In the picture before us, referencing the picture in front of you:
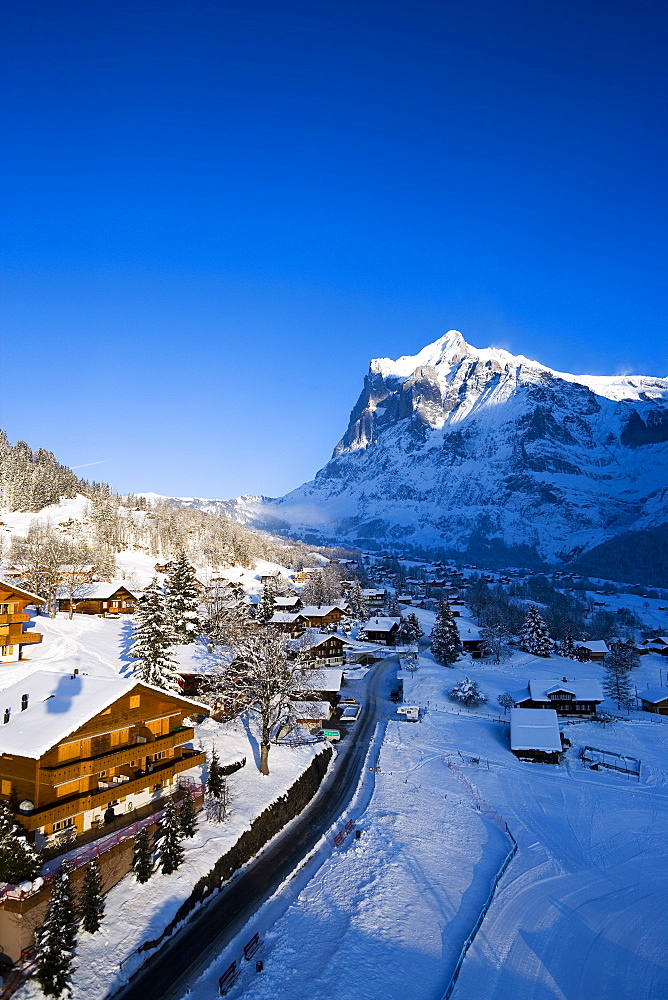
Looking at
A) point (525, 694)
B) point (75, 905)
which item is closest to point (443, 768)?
point (525, 694)

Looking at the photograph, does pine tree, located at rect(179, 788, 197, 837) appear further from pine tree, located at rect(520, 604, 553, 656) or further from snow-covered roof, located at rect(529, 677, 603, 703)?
pine tree, located at rect(520, 604, 553, 656)

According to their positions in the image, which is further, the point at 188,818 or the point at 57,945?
the point at 188,818

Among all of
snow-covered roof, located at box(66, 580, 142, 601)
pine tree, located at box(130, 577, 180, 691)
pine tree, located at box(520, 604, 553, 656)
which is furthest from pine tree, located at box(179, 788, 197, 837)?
pine tree, located at box(520, 604, 553, 656)

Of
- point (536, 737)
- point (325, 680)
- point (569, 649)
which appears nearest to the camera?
point (536, 737)

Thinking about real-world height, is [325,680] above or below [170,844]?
below

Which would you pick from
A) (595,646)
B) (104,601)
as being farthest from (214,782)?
(595,646)

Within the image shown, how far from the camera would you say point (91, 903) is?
17.8 meters

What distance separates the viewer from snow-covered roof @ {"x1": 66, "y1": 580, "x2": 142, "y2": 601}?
2825 inches

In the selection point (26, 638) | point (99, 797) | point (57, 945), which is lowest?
point (57, 945)

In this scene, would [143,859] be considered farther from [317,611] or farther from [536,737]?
[317,611]

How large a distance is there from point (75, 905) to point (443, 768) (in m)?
28.8

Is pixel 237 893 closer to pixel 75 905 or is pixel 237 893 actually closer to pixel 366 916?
pixel 366 916

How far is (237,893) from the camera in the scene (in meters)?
22.4

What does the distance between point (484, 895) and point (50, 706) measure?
2023 centimetres
